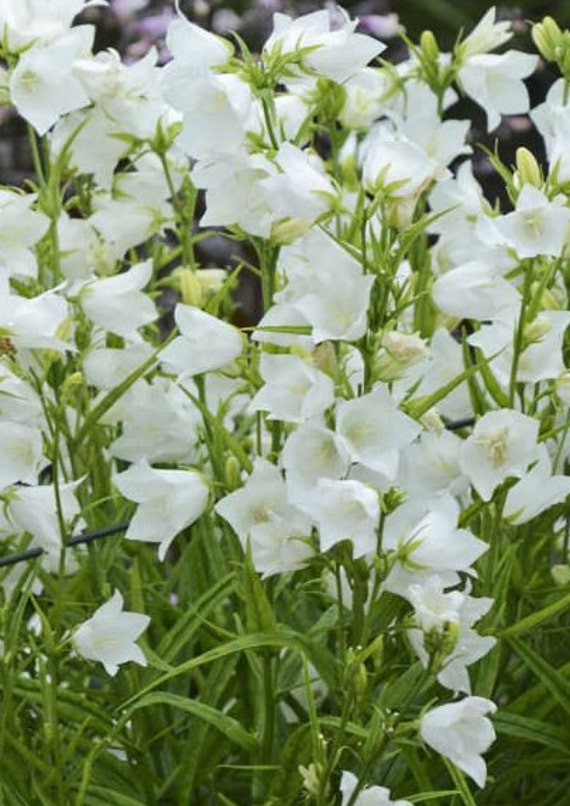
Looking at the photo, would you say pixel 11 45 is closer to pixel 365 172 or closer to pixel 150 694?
pixel 365 172

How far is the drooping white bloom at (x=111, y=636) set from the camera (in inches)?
48.4

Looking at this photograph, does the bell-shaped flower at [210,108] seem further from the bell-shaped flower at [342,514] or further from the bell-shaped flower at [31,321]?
the bell-shaped flower at [342,514]

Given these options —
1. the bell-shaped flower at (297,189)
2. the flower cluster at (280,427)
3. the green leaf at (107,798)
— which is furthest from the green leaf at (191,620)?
the bell-shaped flower at (297,189)

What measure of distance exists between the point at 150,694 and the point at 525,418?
0.34m

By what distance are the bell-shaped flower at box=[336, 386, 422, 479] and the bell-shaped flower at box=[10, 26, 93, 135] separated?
391mm

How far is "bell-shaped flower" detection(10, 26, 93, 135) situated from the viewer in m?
1.31

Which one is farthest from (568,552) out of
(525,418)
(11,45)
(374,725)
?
(11,45)

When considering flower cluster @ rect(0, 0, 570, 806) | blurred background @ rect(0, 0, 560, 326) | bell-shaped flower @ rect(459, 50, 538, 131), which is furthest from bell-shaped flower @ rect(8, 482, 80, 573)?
blurred background @ rect(0, 0, 560, 326)

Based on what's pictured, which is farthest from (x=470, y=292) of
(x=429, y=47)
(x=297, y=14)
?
(x=297, y=14)

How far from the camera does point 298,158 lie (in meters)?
1.13

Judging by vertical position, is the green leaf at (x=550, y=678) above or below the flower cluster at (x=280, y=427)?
below

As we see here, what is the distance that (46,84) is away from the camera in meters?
1.33

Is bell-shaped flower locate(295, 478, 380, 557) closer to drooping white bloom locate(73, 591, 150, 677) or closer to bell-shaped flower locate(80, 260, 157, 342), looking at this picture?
drooping white bloom locate(73, 591, 150, 677)

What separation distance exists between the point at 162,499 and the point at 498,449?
0.24m
